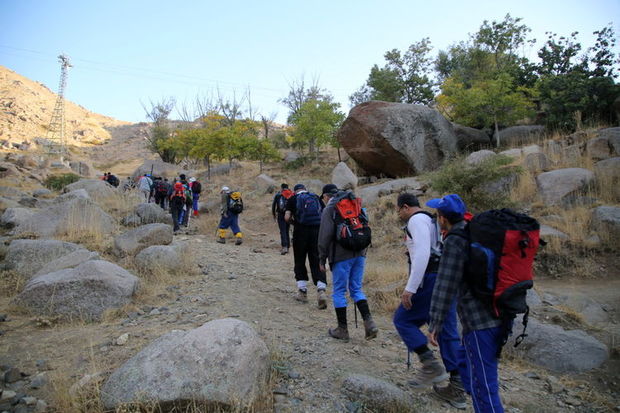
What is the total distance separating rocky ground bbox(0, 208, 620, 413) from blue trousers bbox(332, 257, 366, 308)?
0.55 metres

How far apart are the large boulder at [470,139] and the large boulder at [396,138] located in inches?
58.3

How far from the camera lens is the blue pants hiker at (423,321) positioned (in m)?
3.34

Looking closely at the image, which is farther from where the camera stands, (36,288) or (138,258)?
(138,258)

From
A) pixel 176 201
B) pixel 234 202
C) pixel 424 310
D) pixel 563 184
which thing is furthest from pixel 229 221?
pixel 563 184

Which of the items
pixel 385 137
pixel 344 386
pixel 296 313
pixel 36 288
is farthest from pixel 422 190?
pixel 36 288

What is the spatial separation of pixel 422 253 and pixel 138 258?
5424 mm

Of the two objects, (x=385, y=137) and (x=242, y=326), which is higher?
(x=385, y=137)

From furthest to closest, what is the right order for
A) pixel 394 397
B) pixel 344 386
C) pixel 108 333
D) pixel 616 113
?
1. pixel 616 113
2. pixel 108 333
3. pixel 344 386
4. pixel 394 397

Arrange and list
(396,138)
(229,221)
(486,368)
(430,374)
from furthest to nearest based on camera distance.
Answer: (396,138)
(229,221)
(430,374)
(486,368)

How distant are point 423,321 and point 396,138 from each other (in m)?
13.3

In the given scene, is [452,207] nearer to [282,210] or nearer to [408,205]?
[408,205]

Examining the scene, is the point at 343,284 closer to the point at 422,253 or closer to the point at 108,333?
the point at 422,253

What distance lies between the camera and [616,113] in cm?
1519

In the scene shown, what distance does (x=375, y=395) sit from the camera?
3.11 meters
